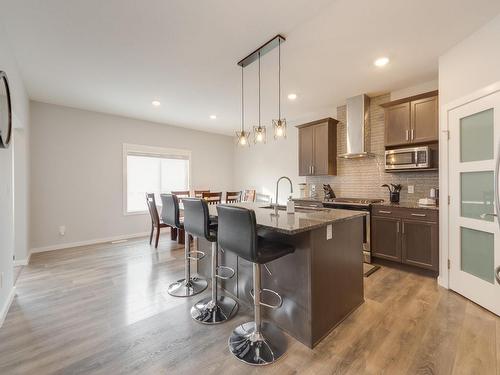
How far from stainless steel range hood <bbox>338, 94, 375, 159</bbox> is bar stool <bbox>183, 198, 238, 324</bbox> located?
9.55ft

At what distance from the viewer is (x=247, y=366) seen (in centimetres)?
159

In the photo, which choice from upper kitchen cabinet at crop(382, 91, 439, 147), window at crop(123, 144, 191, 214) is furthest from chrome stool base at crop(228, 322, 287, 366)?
window at crop(123, 144, 191, 214)

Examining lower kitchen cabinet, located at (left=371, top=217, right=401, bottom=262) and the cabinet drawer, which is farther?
lower kitchen cabinet, located at (left=371, top=217, right=401, bottom=262)

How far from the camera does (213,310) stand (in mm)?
2197

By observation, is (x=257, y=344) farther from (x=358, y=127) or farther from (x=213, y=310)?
(x=358, y=127)

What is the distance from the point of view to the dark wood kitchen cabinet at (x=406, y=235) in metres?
2.96

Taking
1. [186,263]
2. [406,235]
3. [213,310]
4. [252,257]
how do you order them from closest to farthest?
[252,257] → [213,310] → [186,263] → [406,235]

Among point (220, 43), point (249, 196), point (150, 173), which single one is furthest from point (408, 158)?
point (150, 173)

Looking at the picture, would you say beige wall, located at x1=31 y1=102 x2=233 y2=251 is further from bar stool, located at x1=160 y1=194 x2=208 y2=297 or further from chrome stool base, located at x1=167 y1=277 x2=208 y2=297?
chrome stool base, located at x1=167 y1=277 x2=208 y2=297

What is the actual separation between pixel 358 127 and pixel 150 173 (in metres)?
4.53

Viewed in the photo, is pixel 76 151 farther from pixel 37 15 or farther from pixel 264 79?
pixel 264 79

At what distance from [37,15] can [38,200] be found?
130 inches

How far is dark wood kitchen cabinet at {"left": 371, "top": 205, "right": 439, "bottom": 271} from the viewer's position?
9.71ft

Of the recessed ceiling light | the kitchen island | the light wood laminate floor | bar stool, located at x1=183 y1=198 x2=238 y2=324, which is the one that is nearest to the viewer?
the light wood laminate floor
